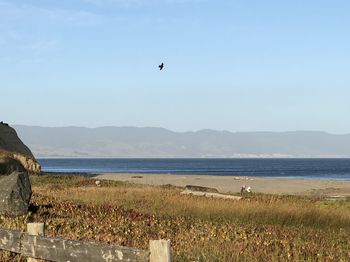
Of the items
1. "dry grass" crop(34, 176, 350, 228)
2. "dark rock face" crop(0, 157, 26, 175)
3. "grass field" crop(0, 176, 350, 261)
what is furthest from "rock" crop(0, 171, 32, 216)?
"dark rock face" crop(0, 157, 26, 175)

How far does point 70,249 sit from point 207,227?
24.2 ft

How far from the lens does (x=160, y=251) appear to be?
6746mm

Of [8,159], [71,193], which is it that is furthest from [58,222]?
[8,159]

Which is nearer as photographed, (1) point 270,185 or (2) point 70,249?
(2) point 70,249

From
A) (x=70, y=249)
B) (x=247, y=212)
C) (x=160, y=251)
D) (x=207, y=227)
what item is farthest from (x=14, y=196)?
(x=160, y=251)

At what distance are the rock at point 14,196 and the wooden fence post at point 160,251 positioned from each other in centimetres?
1161

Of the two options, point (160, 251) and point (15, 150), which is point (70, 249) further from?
point (15, 150)

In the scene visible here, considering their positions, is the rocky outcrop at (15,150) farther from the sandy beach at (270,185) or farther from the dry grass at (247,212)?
the dry grass at (247,212)

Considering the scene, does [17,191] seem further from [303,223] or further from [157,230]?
[303,223]

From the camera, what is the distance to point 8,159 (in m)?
44.8

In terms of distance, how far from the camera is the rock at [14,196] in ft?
57.1

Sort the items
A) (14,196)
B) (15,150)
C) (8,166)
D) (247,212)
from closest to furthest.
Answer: (14,196), (247,212), (8,166), (15,150)

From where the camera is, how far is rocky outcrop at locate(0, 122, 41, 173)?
57031 mm

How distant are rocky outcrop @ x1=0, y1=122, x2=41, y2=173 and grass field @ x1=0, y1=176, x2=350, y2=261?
1239 inches
